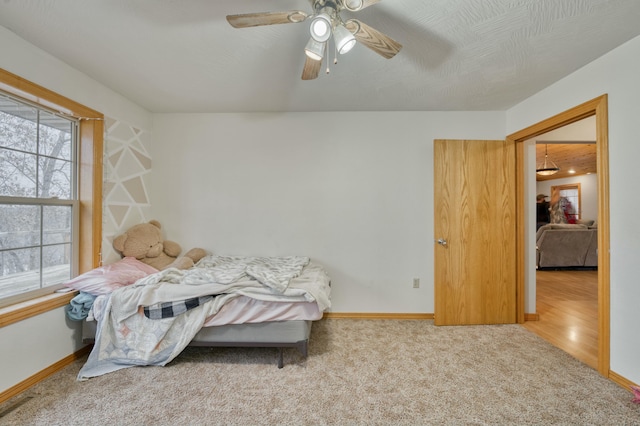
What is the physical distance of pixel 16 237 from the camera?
6.00ft

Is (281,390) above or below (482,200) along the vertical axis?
below

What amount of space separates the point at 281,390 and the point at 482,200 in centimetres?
256

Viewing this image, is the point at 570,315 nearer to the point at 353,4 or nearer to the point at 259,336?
the point at 259,336

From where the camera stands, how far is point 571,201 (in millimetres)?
7508

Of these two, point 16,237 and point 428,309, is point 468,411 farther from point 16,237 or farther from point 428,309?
point 16,237

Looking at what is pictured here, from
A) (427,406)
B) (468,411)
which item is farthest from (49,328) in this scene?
(468,411)

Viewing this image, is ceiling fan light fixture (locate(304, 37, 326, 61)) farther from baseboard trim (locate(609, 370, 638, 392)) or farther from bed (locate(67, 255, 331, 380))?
baseboard trim (locate(609, 370, 638, 392))

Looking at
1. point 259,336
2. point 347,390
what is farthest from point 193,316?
point 347,390

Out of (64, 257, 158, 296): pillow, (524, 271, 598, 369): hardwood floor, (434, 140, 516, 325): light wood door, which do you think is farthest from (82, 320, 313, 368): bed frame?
(524, 271, 598, 369): hardwood floor

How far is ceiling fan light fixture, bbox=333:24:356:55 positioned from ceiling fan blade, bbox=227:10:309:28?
0.60 ft

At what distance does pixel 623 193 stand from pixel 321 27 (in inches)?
89.4

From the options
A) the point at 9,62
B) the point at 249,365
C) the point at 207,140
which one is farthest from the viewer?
the point at 207,140

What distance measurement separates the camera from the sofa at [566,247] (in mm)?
5109

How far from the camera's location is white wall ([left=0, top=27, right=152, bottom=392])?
166cm
